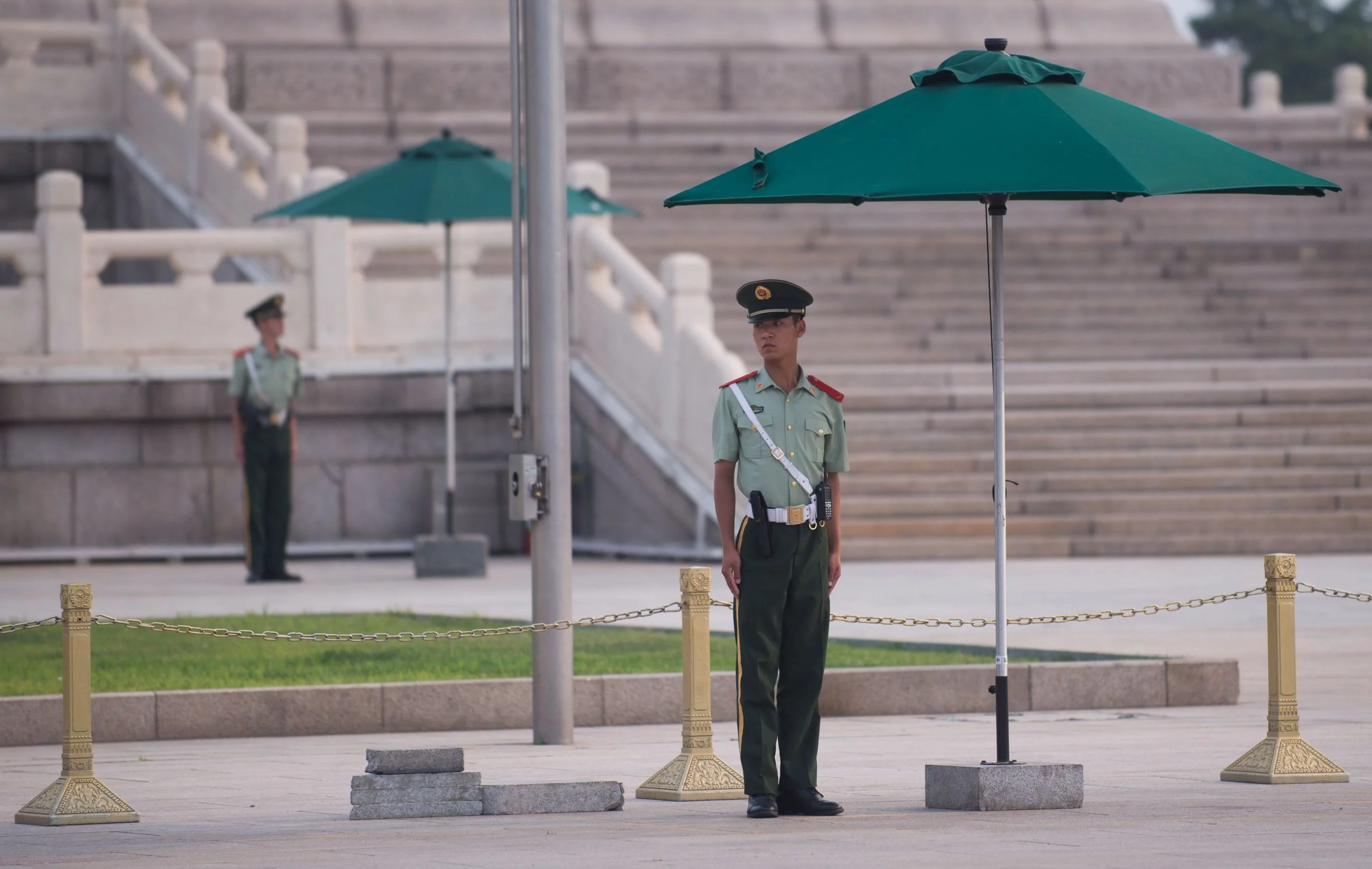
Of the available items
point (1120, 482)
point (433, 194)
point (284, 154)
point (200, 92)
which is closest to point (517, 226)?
point (433, 194)

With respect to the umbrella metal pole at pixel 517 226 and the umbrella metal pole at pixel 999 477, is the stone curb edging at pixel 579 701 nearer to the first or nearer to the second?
the umbrella metal pole at pixel 517 226

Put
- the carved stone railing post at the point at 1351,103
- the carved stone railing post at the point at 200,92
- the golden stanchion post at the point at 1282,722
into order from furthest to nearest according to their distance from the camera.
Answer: the carved stone railing post at the point at 1351,103
the carved stone railing post at the point at 200,92
the golden stanchion post at the point at 1282,722

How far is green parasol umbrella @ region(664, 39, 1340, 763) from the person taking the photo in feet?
26.7

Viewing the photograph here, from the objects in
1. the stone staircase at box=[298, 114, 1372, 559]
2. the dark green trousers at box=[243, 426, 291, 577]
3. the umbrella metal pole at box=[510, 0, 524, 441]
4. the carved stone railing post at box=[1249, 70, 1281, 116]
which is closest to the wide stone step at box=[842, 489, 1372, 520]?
the stone staircase at box=[298, 114, 1372, 559]

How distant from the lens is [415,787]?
8430 millimetres

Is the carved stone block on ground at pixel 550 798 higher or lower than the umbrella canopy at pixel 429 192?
lower

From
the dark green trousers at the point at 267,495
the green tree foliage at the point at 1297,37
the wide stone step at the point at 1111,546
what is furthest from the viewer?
the green tree foliage at the point at 1297,37

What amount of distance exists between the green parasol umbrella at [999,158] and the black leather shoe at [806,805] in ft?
2.13

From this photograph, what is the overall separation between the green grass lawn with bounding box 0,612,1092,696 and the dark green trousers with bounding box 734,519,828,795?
3.61m

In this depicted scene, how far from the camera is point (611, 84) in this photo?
1216 inches

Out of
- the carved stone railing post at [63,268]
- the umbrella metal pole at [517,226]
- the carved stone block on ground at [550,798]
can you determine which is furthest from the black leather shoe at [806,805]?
the carved stone railing post at [63,268]

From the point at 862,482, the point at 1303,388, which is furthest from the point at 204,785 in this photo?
the point at 1303,388

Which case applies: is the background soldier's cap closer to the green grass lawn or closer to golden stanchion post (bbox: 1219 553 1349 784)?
golden stanchion post (bbox: 1219 553 1349 784)

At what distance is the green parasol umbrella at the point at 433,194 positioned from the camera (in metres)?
18.3
